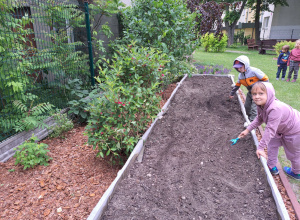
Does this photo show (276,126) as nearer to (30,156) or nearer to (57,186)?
(57,186)

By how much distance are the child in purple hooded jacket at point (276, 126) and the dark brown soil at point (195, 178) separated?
355 mm

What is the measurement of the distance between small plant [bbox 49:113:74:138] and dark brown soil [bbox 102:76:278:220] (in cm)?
159

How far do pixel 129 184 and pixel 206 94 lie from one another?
4.29 metres

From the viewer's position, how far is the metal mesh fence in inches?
120

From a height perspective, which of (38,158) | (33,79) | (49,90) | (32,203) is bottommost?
(32,203)

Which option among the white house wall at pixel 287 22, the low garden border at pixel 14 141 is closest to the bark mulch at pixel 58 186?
the low garden border at pixel 14 141

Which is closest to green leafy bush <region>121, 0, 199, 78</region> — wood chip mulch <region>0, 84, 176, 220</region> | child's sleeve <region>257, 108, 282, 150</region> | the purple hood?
the purple hood

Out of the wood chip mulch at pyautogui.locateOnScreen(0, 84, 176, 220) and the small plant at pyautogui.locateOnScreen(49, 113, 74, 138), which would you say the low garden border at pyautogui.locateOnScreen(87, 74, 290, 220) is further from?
the small plant at pyautogui.locateOnScreen(49, 113, 74, 138)

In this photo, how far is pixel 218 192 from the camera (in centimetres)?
238

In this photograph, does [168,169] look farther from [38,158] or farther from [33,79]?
[33,79]

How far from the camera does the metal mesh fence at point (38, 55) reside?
3.04 meters

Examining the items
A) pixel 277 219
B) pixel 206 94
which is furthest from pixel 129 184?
pixel 206 94

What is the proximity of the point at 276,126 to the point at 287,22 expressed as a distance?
27782 mm

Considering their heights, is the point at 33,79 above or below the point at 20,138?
above
